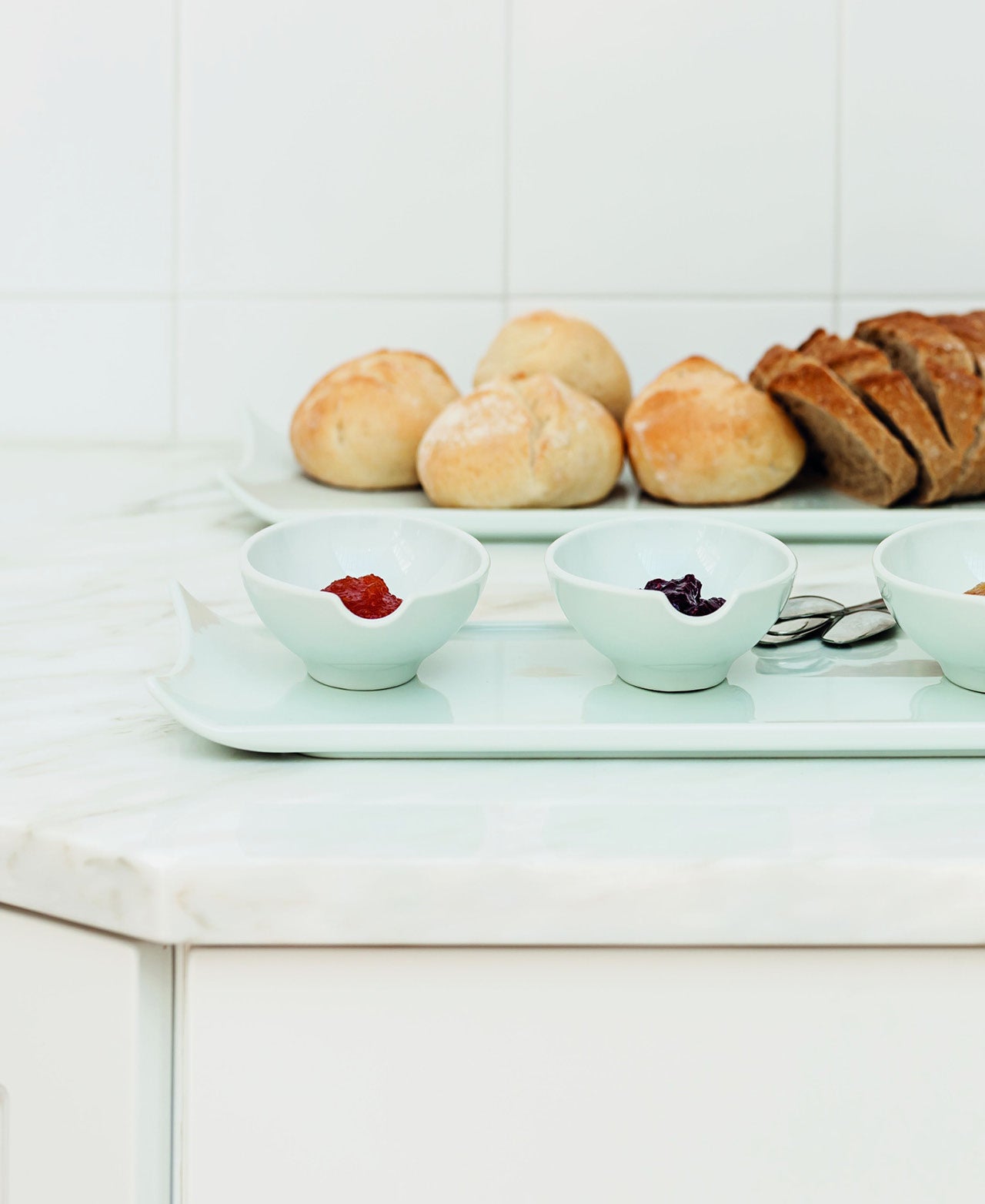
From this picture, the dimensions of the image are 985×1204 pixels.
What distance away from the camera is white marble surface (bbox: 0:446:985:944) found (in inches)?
18.7

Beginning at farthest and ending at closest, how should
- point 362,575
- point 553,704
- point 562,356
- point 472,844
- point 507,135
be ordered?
point 507,135, point 562,356, point 362,575, point 553,704, point 472,844

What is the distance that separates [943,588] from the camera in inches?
27.4

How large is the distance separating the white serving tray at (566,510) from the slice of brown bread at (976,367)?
0.02m

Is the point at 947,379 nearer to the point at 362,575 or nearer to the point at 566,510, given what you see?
the point at 566,510

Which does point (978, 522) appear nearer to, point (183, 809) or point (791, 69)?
point (183, 809)

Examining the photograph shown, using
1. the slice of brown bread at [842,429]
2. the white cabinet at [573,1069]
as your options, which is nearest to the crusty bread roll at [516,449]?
the slice of brown bread at [842,429]

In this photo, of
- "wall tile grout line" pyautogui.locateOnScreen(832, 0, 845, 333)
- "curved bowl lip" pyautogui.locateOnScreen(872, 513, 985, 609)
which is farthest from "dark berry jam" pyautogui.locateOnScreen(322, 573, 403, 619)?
"wall tile grout line" pyautogui.locateOnScreen(832, 0, 845, 333)

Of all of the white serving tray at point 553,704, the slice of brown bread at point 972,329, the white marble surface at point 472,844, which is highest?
the slice of brown bread at point 972,329

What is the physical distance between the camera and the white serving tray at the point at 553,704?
561 millimetres

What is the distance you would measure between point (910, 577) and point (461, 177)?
0.76 metres

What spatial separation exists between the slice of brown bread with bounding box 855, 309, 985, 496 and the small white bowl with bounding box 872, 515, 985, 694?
305 millimetres

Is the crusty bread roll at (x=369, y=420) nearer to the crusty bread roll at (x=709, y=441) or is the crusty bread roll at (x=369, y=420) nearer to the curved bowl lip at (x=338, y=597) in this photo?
the crusty bread roll at (x=709, y=441)

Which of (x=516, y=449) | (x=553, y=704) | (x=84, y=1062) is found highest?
(x=516, y=449)

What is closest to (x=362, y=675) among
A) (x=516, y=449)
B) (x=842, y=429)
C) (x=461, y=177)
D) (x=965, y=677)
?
(x=965, y=677)
